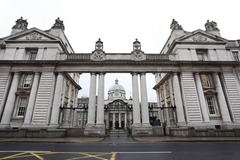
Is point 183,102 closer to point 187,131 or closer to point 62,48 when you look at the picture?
point 187,131

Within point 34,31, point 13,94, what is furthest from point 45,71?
point 34,31

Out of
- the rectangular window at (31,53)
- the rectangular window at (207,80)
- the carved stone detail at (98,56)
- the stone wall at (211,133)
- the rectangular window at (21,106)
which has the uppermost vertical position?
the rectangular window at (31,53)

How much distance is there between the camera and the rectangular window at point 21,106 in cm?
1977

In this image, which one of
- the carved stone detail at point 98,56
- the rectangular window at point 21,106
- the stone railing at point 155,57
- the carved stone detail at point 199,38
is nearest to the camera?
the rectangular window at point 21,106

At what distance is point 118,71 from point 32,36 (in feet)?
52.5

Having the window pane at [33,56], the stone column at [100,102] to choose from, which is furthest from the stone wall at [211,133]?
the window pane at [33,56]

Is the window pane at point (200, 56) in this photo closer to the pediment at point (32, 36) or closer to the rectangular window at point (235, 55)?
the rectangular window at point (235, 55)

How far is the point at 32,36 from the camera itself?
23188 millimetres

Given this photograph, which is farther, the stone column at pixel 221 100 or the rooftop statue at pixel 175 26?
the rooftop statue at pixel 175 26

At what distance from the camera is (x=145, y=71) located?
21.3 meters

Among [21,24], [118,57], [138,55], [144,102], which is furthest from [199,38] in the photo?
[21,24]

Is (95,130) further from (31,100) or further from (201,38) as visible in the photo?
(201,38)

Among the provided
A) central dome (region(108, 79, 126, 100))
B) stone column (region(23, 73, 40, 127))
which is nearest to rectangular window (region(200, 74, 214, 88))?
stone column (region(23, 73, 40, 127))

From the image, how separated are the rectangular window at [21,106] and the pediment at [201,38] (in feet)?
88.7
